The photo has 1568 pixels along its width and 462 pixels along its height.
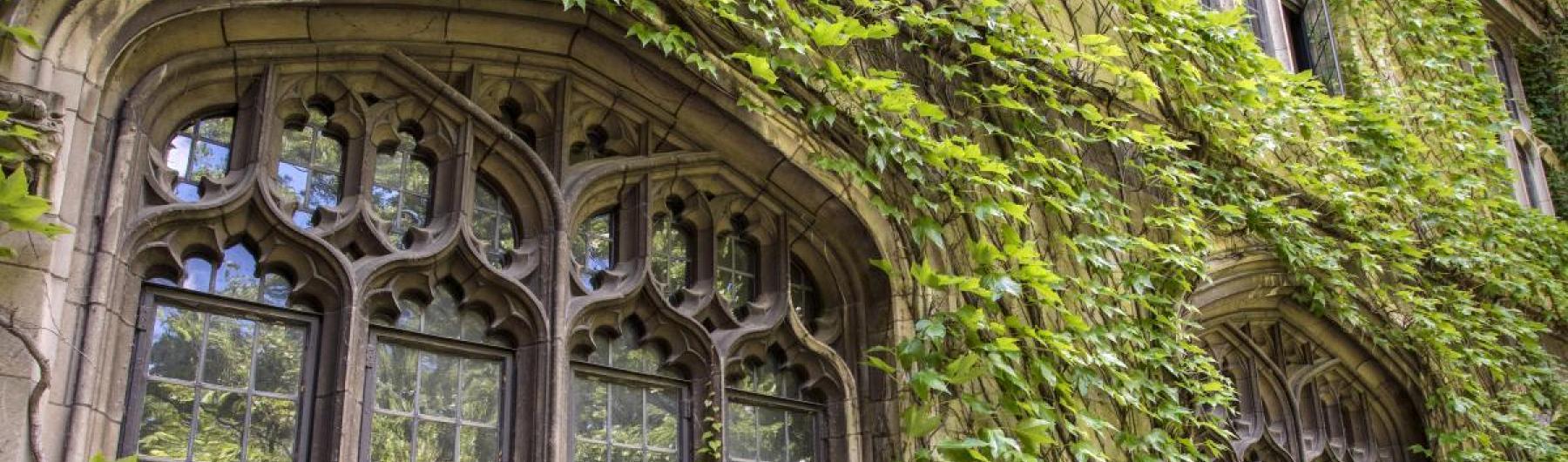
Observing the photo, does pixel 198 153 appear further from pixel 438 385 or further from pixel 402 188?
pixel 438 385

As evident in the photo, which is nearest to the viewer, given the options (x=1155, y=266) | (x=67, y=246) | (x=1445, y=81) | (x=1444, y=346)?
(x=67, y=246)

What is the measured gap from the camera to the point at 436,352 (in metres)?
4.28

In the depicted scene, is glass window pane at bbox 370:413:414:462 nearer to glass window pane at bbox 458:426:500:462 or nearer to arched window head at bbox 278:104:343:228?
glass window pane at bbox 458:426:500:462

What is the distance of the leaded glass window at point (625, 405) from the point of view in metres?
4.54

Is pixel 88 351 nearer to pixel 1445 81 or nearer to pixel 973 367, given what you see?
pixel 973 367

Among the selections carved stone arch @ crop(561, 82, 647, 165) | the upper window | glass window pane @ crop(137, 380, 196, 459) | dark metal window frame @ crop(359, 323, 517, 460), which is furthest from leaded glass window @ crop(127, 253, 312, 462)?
the upper window

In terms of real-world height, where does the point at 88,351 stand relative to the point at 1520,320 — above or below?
below

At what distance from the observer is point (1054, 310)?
5.62m

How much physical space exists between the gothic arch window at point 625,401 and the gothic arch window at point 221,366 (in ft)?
2.94

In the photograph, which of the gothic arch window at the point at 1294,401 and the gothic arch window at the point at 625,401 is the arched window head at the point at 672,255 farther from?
the gothic arch window at the point at 1294,401

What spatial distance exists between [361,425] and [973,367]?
2.08 metres

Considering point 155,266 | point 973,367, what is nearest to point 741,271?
point 973,367

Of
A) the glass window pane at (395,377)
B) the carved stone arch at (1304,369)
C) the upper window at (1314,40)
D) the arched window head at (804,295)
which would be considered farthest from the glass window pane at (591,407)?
the upper window at (1314,40)

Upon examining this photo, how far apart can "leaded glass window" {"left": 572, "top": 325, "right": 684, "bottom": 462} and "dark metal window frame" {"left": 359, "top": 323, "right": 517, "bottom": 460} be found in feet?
0.74
